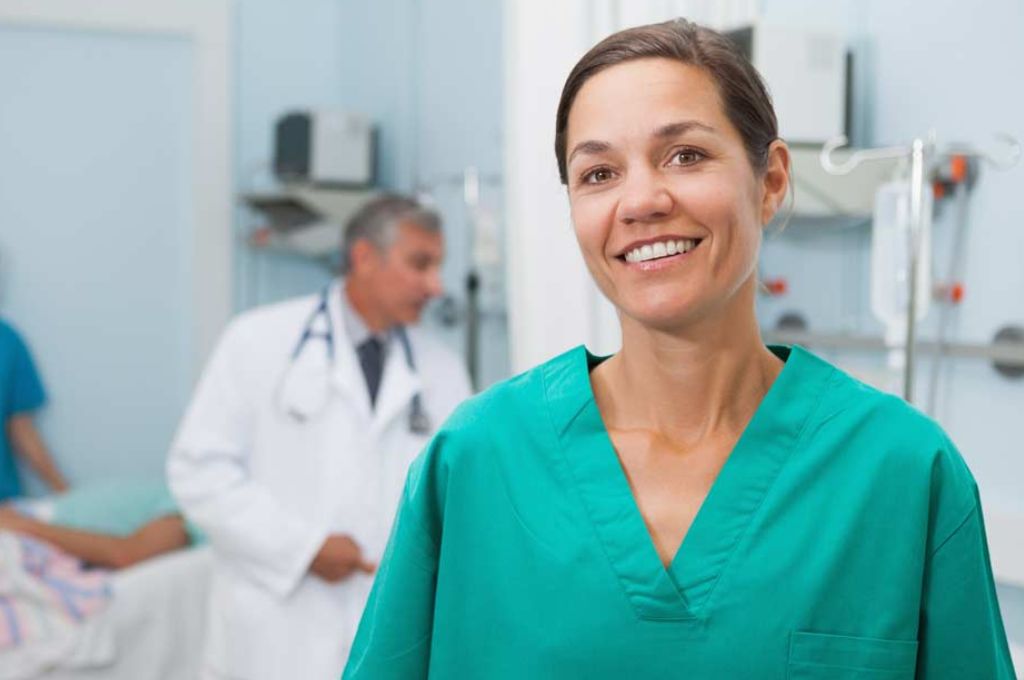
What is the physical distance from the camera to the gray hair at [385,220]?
7.41 feet

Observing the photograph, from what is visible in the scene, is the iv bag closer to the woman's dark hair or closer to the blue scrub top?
the woman's dark hair

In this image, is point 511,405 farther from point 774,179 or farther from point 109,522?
point 109,522

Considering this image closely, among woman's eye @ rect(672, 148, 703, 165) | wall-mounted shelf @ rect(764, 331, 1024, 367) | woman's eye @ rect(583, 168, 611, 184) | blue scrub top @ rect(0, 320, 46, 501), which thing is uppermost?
woman's eye @ rect(672, 148, 703, 165)

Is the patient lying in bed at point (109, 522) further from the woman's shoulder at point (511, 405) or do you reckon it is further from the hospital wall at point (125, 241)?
the woman's shoulder at point (511, 405)

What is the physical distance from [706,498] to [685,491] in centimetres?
3

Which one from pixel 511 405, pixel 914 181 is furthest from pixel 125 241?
pixel 511 405

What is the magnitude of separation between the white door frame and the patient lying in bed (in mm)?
641

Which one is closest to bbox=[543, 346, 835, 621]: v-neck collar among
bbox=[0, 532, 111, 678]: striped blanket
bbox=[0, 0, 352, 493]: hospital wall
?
bbox=[0, 532, 111, 678]: striped blanket

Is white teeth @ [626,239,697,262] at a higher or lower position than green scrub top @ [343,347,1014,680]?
higher

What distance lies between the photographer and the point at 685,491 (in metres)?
0.94

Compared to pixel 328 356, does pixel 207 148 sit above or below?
above

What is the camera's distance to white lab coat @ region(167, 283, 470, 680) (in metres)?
2.02

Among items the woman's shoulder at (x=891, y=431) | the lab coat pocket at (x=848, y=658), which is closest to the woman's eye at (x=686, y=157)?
the woman's shoulder at (x=891, y=431)

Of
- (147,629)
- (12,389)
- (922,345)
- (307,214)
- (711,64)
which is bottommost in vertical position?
(147,629)
